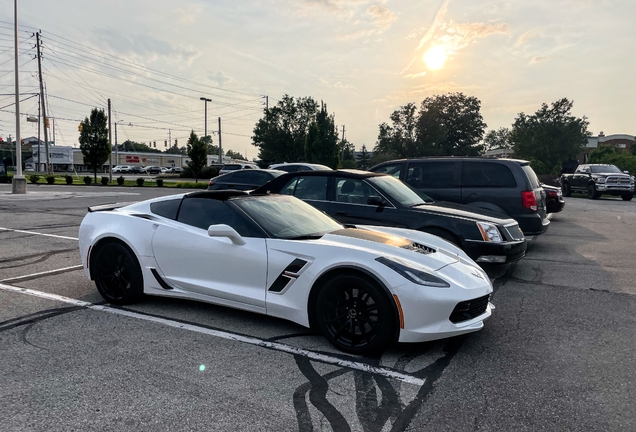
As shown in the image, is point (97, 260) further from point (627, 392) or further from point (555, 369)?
point (627, 392)

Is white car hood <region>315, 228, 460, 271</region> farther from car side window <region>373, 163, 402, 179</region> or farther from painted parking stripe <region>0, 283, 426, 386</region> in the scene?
car side window <region>373, 163, 402, 179</region>

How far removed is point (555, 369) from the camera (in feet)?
11.8

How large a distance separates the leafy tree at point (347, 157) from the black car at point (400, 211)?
187 ft

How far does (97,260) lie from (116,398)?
258 centimetres

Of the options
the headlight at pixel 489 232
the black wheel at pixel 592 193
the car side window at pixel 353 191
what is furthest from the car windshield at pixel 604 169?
the car side window at pixel 353 191

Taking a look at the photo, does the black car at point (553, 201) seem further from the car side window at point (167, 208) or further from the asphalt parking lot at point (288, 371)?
the car side window at point (167, 208)

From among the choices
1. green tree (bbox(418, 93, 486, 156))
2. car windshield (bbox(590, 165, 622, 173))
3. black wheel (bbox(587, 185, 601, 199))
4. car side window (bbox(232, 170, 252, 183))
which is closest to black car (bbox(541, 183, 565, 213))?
car side window (bbox(232, 170, 252, 183))

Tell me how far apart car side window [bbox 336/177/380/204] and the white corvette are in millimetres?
1858

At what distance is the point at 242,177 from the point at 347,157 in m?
92.3

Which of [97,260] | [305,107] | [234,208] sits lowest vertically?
[97,260]

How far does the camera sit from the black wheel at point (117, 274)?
5.04m

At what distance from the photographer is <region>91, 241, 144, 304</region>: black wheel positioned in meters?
5.04

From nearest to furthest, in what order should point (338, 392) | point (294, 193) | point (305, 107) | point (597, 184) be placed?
point (338, 392) → point (294, 193) → point (597, 184) → point (305, 107)

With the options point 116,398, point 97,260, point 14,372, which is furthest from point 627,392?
point 97,260
